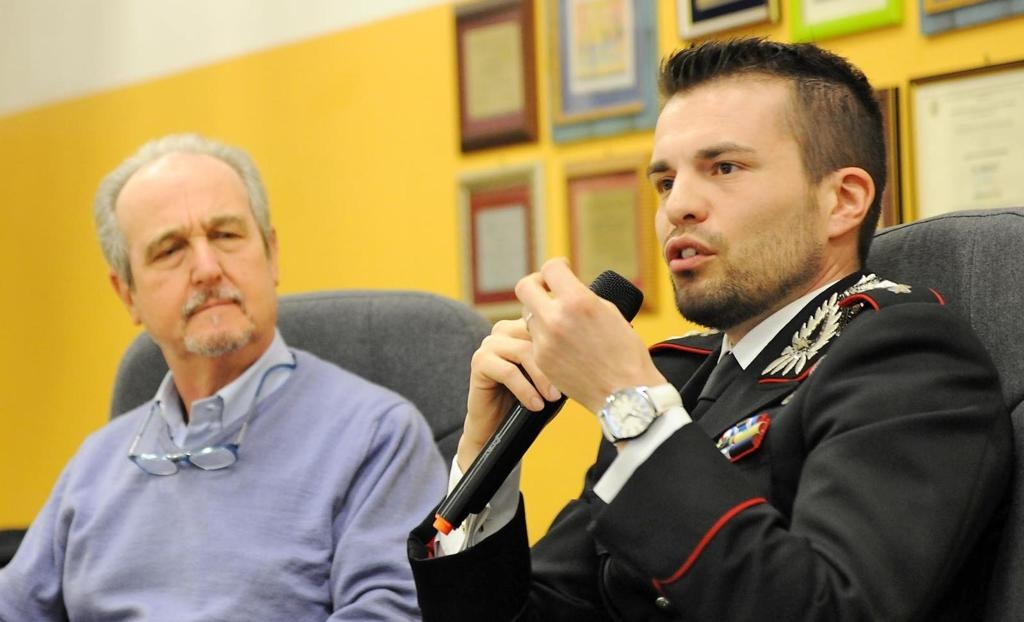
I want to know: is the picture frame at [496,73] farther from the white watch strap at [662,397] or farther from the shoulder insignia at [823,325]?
the white watch strap at [662,397]

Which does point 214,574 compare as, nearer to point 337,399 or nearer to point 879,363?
point 337,399

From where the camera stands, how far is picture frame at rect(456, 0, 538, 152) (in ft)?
8.69

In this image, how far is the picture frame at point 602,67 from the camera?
2459mm

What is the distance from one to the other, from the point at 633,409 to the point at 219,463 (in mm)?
951

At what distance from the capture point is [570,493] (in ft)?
8.46

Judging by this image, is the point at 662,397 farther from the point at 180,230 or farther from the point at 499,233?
the point at 499,233

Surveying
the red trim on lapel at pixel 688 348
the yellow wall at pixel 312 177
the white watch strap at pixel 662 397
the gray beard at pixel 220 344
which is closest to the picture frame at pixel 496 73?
the yellow wall at pixel 312 177

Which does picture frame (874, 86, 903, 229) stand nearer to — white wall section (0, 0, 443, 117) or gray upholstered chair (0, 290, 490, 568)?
gray upholstered chair (0, 290, 490, 568)

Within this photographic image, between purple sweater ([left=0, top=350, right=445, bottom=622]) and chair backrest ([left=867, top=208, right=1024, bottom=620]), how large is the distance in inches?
29.1

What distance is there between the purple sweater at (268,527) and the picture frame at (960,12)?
1.06 m

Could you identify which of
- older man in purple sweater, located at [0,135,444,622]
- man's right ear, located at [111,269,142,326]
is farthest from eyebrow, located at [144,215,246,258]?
man's right ear, located at [111,269,142,326]

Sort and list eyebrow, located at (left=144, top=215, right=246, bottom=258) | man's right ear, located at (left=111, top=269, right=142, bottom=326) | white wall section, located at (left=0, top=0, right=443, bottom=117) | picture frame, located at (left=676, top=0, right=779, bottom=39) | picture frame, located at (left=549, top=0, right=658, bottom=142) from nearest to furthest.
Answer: eyebrow, located at (left=144, top=215, right=246, bottom=258), man's right ear, located at (left=111, top=269, right=142, bottom=326), picture frame, located at (left=676, top=0, right=779, bottom=39), picture frame, located at (left=549, top=0, right=658, bottom=142), white wall section, located at (left=0, top=0, right=443, bottom=117)

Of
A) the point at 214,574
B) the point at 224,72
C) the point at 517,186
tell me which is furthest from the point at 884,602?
the point at 224,72

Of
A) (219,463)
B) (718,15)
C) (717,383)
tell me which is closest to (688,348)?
(717,383)
